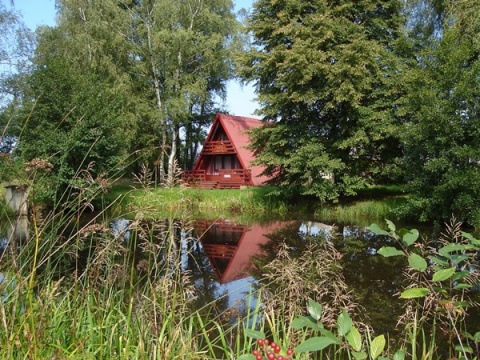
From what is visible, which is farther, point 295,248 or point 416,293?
point 295,248

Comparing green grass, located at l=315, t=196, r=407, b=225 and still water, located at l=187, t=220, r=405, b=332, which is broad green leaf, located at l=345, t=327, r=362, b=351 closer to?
still water, located at l=187, t=220, r=405, b=332

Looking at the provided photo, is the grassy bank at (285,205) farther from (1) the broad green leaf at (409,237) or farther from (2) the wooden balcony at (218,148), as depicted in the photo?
(1) the broad green leaf at (409,237)

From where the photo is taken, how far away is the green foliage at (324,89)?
513 inches

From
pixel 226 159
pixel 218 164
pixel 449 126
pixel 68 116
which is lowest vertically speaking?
pixel 218 164


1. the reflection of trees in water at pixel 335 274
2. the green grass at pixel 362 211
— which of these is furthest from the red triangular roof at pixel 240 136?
the reflection of trees in water at pixel 335 274

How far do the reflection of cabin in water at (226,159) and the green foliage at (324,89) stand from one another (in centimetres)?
600

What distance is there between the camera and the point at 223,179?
22.3 meters

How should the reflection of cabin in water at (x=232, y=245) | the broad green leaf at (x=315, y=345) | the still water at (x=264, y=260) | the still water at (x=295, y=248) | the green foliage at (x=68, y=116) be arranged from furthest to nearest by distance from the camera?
the green foliage at (x=68, y=116) → the reflection of cabin in water at (x=232, y=245) → the still water at (x=295, y=248) → the still water at (x=264, y=260) → the broad green leaf at (x=315, y=345)

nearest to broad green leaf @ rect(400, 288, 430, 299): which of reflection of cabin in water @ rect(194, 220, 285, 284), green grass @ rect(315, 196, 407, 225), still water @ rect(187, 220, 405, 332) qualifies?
still water @ rect(187, 220, 405, 332)

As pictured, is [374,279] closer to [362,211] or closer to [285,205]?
[362,211]

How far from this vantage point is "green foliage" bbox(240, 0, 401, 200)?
1302cm

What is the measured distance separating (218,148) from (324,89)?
10.8 m

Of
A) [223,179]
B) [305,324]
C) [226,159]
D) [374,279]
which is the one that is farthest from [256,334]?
[226,159]

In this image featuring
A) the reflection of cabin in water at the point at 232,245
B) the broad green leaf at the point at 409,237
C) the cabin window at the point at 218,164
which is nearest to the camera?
the broad green leaf at the point at 409,237
